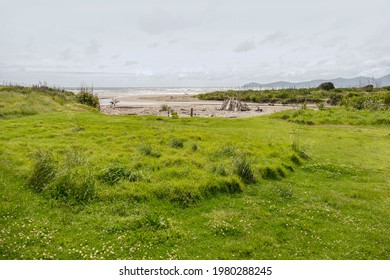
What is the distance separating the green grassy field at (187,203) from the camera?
7375 mm

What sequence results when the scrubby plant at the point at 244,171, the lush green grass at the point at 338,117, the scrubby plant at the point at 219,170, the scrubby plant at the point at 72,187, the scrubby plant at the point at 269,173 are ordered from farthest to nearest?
the lush green grass at the point at 338,117
the scrubby plant at the point at 269,173
the scrubby plant at the point at 244,171
the scrubby plant at the point at 219,170
the scrubby plant at the point at 72,187

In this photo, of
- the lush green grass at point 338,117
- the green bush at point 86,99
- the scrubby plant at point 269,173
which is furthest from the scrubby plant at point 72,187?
the green bush at point 86,99

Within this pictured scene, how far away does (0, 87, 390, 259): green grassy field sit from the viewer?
24.2ft

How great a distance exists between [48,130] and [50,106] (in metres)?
15.5

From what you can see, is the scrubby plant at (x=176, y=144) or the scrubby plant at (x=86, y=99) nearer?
the scrubby plant at (x=176, y=144)

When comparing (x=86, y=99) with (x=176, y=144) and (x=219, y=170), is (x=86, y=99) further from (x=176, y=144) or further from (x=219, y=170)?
(x=219, y=170)

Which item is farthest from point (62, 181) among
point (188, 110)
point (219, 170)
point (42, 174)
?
point (188, 110)

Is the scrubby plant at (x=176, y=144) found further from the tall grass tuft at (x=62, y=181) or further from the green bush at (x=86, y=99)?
the green bush at (x=86, y=99)

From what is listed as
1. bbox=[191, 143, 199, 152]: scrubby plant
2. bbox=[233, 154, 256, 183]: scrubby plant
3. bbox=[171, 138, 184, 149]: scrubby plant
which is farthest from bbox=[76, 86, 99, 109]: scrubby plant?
bbox=[233, 154, 256, 183]: scrubby plant

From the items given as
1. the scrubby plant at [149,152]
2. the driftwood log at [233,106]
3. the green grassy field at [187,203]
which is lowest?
the green grassy field at [187,203]

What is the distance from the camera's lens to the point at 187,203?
9.73 meters
